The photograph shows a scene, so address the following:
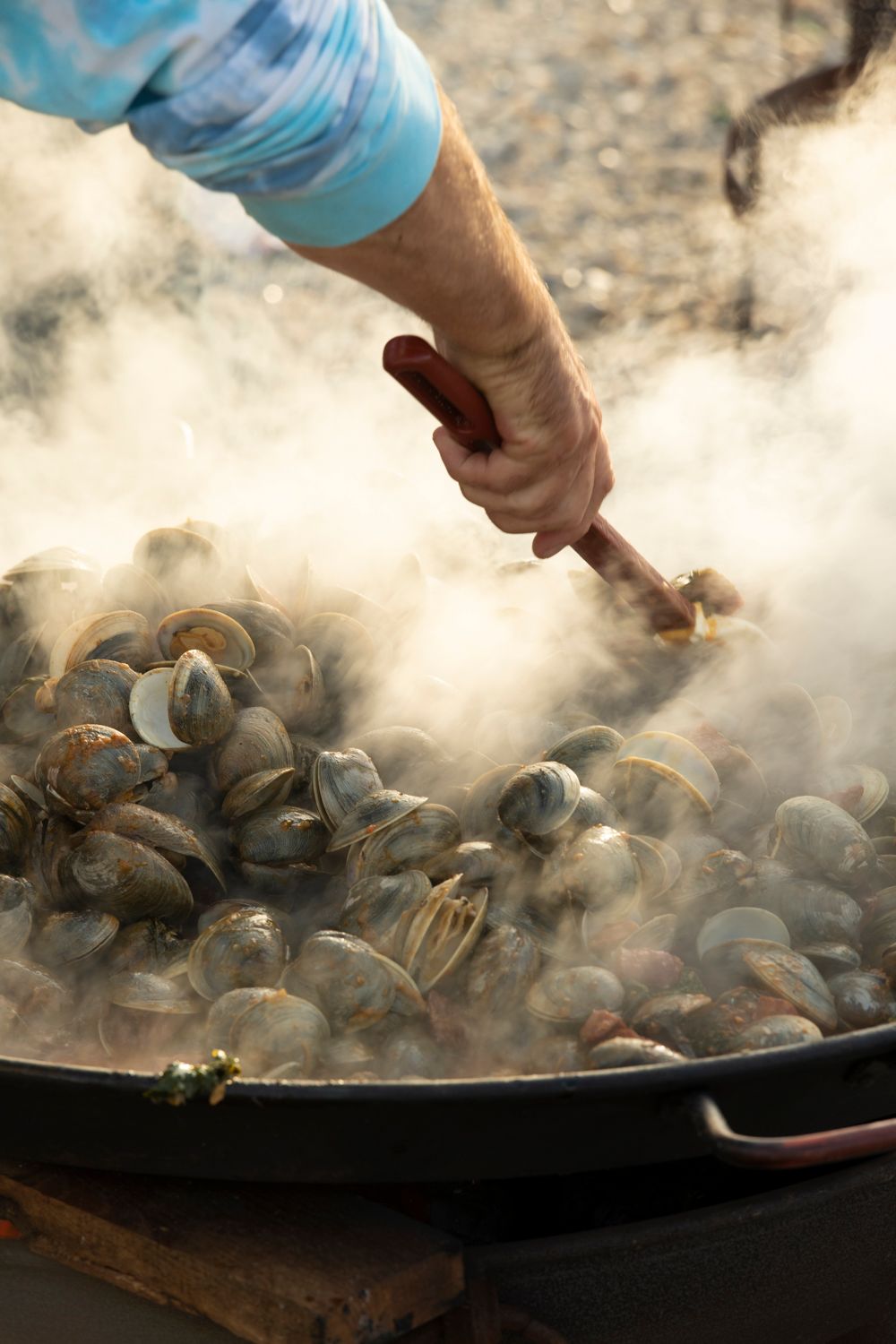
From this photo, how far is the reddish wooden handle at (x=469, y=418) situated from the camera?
5.04ft

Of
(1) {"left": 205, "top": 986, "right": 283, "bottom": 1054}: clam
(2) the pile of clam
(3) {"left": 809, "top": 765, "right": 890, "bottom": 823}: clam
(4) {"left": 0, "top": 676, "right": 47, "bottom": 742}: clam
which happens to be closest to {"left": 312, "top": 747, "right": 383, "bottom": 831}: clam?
(2) the pile of clam

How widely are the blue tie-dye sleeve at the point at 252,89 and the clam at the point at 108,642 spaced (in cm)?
83

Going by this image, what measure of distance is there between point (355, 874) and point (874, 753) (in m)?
0.95

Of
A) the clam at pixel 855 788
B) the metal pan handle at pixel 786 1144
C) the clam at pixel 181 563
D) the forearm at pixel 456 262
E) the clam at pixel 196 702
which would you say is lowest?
the metal pan handle at pixel 786 1144

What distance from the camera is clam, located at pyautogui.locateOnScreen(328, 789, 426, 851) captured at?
5.48 ft

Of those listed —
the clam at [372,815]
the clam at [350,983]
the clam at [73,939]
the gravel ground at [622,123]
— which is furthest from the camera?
the gravel ground at [622,123]

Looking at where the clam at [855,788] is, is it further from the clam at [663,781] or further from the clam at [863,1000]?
the clam at [863,1000]

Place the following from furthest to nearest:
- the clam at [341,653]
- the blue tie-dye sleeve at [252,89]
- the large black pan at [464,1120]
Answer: the clam at [341,653] < the large black pan at [464,1120] < the blue tie-dye sleeve at [252,89]

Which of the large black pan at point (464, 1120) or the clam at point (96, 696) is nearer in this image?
the large black pan at point (464, 1120)

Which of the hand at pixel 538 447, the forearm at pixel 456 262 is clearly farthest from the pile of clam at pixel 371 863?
the forearm at pixel 456 262

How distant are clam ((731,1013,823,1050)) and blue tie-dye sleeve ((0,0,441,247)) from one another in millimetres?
994

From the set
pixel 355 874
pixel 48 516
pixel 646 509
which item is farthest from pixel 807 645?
pixel 48 516

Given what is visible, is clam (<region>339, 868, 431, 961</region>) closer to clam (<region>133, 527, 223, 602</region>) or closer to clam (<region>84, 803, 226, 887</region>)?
clam (<region>84, 803, 226, 887</region>)

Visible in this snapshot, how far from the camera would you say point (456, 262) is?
139 centimetres
